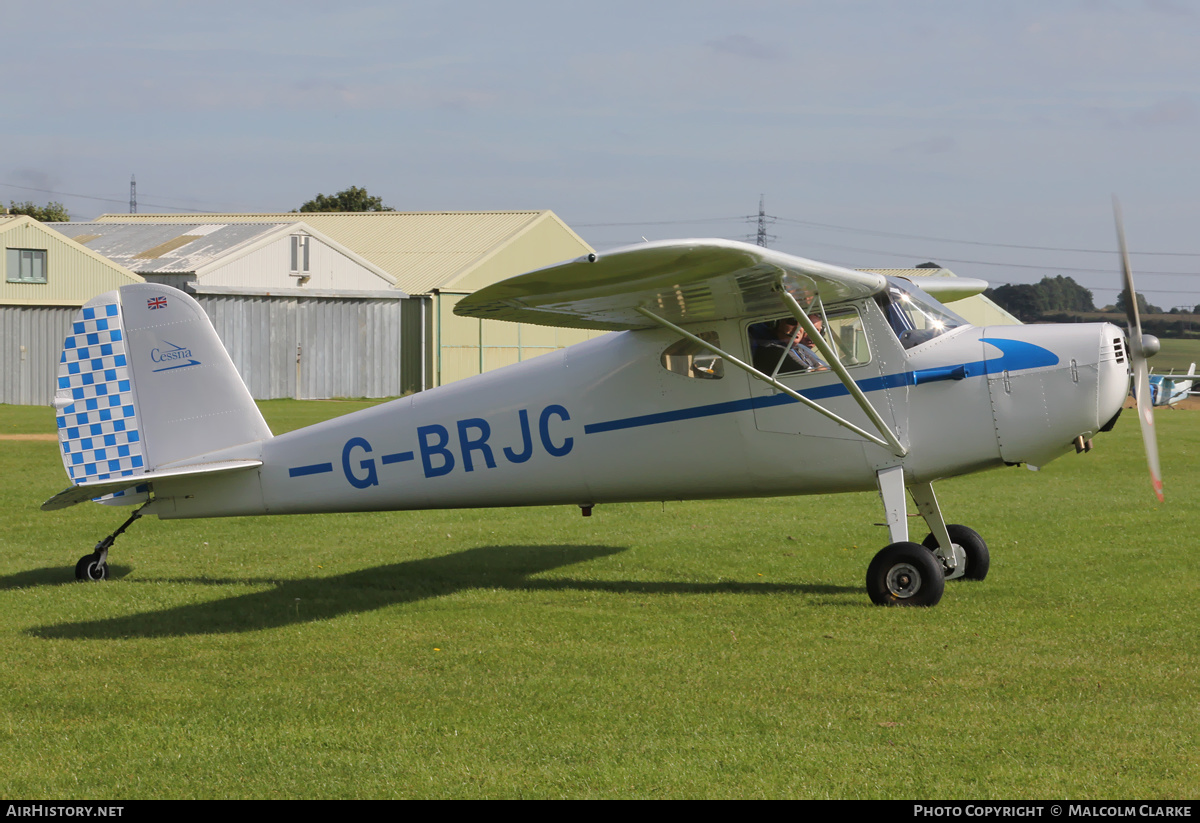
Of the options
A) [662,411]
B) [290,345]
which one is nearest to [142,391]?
[662,411]

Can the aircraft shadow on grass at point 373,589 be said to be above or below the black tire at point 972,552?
below

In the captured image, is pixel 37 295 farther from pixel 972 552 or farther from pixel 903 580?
pixel 903 580

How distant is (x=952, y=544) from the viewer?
978 centimetres

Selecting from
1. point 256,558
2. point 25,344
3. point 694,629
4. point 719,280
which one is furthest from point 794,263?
point 25,344

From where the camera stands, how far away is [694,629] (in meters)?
8.13

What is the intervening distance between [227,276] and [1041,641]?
41.7 m

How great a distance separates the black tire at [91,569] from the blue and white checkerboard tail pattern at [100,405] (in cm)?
59

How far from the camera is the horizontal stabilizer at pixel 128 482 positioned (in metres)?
9.22

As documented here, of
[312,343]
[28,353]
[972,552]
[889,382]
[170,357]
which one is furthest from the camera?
[312,343]

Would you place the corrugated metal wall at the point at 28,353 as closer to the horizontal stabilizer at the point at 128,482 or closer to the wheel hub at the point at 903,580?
the horizontal stabilizer at the point at 128,482

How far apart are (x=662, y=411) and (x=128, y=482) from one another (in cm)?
427

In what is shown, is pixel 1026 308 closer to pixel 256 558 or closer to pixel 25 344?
pixel 25 344

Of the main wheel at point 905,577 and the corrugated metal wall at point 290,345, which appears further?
the corrugated metal wall at point 290,345

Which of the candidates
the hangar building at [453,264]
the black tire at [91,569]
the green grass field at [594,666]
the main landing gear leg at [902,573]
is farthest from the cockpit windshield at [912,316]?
the hangar building at [453,264]
